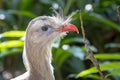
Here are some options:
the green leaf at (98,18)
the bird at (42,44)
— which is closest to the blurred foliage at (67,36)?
the green leaf at (98,18)

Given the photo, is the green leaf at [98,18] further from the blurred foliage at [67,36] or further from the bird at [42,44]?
the bird at [42,44]

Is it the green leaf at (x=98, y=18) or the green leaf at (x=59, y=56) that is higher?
the green leaf at (x=98, y=18)

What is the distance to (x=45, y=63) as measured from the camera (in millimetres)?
2625

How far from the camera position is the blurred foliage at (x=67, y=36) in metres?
3.63

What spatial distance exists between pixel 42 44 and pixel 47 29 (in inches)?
3.6

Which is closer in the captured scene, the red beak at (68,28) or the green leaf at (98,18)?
the red beak at (68,28)

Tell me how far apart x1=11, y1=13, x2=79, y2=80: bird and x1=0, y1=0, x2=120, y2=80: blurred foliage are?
89 cm

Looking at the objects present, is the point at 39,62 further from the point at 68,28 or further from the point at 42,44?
the point at 68,28

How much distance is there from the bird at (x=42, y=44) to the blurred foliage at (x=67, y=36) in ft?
2.94

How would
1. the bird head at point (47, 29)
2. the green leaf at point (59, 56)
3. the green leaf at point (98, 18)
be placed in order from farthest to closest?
the green leaf at point (98, 18), the green leaf at point (59, 56), the bird head at point (47, 29)

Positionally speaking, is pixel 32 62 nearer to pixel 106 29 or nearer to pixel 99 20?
pixel 99 20

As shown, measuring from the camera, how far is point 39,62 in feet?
8.55

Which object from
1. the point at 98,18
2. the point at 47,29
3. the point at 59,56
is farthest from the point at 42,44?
the point at 98,18

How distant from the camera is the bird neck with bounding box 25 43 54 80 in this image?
2.58 m
